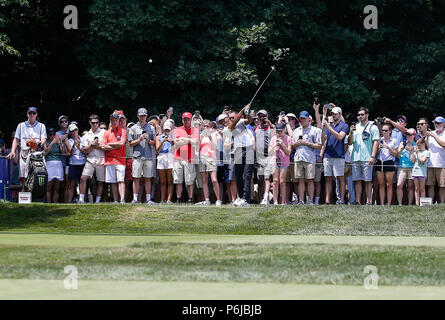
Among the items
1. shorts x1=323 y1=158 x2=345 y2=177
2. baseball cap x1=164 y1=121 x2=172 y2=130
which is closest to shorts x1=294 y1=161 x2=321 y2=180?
shorts x1=323 y1=158 x2=345 y2=177

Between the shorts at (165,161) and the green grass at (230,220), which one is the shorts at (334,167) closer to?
the green grass at (230,220)

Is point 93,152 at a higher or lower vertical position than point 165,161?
higher

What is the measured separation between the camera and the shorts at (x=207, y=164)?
2052 centimetres

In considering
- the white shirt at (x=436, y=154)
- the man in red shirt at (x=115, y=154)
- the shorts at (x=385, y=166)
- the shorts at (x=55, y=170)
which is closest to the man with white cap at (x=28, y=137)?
the shorts at (x=55, y=170)

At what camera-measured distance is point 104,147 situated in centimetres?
2114

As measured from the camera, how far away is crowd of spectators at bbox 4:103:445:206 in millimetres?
20047

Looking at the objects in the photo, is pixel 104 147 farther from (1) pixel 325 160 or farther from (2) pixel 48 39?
(2) pixel 48 39

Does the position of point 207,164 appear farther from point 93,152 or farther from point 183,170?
point 93,152

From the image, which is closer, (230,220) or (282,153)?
(230,220)

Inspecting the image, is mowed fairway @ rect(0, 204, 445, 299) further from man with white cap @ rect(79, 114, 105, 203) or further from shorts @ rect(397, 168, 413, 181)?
shorts @ rect(397, 168, 413, 181)

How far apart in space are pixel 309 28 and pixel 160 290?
2379 cm

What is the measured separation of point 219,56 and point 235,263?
771 inches

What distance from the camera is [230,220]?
58.9 ft

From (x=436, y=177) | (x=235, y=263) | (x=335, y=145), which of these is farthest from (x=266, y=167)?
(x=235, y=263)
